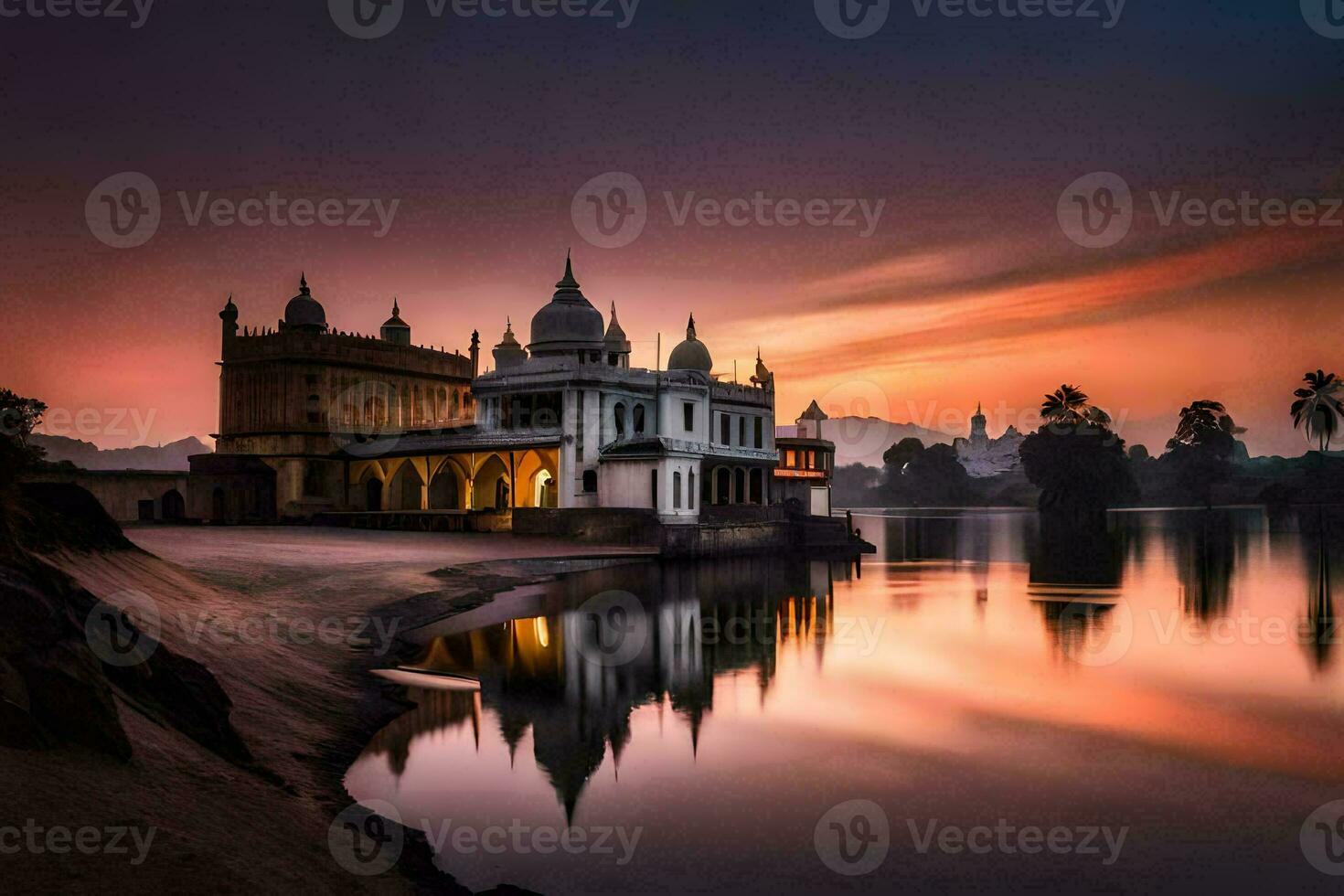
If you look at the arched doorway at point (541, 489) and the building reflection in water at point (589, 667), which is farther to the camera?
the arched doorway at point (541, 489)

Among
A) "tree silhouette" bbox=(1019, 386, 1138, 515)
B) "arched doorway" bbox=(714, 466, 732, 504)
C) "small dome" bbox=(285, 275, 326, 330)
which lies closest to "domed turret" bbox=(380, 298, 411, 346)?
"small dome" bbox=(285, 275, 326, 330)

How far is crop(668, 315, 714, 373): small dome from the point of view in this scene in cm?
7012

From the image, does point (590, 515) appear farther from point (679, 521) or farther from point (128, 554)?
point (128, 554)

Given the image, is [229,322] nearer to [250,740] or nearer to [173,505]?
[173,505]

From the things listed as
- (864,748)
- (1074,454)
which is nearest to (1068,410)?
(1074,454)

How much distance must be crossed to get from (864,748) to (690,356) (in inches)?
2176

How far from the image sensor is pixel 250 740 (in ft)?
42.1

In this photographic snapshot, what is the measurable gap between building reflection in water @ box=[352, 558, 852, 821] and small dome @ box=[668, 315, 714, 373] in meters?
32.2

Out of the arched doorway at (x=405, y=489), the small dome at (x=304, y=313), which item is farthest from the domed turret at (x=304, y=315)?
the arched doorway at (x=405, y=489)

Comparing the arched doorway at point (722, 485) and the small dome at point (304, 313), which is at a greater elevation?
the small dome at point (304, 313)

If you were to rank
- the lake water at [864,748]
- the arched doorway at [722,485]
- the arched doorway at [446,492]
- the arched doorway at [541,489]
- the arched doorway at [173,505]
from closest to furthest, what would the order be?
the lake water at [864,748] < the arched doorway at [173,505] < the arched doorway at [541,489] < the arched doorway at [722,485] < the arched doorway at [446,492]

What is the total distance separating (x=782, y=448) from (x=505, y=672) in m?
54.5

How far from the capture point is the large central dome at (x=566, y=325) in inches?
2399

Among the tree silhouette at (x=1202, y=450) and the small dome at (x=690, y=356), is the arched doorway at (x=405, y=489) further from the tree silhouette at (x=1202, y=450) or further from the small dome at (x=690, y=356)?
the tree silhouette at (x=1202, y=450)
